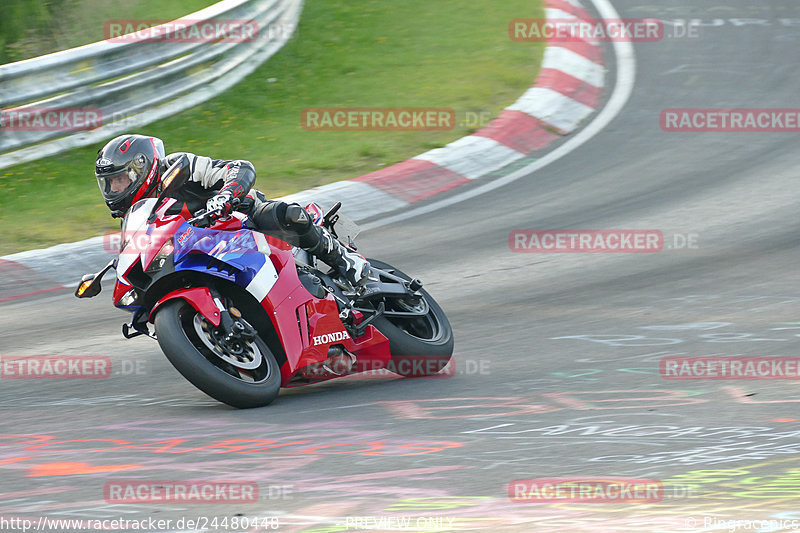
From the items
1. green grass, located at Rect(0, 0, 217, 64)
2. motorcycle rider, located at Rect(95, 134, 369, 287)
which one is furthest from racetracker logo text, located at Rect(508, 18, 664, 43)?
motorcycle rider, located at Rect(95, 134, 369, 287)

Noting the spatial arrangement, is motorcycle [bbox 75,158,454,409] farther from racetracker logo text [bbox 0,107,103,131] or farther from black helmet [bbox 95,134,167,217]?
racetracker logo text [bbox 0,107,103,131]

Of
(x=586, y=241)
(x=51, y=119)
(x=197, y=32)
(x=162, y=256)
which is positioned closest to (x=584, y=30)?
(x=197, y=32)

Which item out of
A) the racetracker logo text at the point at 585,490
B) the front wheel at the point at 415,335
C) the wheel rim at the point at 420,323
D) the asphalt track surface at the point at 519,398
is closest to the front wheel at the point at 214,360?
the asphalt track surface at the point at 519,398

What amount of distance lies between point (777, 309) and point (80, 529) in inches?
209

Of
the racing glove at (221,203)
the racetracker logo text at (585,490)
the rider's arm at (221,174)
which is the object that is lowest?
the racetracker logo text at (585,490)

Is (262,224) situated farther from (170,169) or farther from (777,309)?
(777,309)

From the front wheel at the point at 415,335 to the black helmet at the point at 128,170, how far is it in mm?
1518

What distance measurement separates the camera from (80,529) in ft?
13.5

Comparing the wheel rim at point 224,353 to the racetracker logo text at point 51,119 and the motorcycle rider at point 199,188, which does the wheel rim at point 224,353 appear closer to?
the motorcycle rider at point 199,188

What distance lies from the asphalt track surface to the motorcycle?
0.69ft

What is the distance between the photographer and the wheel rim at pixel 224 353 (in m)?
5.73

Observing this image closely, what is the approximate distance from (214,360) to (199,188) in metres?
0.91

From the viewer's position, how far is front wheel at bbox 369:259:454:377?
261 inches

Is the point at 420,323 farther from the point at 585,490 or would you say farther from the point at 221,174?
the point at 585,490
